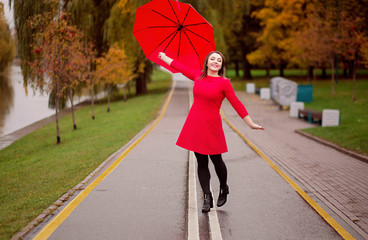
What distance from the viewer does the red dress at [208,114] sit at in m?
4.90

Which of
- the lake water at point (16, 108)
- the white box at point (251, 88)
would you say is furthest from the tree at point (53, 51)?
the white box at point (251, 88)

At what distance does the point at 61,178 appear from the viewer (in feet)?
26.0

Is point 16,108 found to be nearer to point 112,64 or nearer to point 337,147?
point 112,64

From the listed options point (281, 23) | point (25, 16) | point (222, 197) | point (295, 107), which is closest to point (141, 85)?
point (281, 23)

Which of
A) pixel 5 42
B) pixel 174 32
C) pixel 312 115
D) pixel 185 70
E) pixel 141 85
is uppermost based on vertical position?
pixel 5 42

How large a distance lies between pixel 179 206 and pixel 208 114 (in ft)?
4.78

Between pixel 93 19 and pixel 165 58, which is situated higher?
pixel 93 19

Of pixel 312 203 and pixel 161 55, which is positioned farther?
pixel 312 203

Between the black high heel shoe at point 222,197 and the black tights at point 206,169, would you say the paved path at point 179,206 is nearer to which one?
the black high heel shoe at point 222,197

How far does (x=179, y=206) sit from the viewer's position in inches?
215

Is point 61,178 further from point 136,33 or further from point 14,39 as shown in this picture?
point 14,39

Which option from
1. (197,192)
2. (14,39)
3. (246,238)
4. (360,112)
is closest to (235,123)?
(360,112)

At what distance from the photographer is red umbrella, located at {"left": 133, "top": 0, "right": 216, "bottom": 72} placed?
520 centimetres

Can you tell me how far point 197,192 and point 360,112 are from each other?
1458 cm
